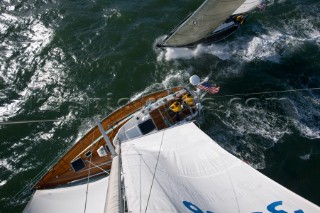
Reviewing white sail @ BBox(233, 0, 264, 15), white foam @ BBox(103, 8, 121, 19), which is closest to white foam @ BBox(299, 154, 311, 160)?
white sail @ BBox(233, 0, 264, 15)

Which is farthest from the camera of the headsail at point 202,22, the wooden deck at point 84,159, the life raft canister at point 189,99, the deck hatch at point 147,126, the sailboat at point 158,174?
the headsail at point 202,22

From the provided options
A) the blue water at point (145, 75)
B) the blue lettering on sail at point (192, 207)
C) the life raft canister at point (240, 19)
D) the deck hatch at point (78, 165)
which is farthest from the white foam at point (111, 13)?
the blue lettering on sail at point (192, 207)

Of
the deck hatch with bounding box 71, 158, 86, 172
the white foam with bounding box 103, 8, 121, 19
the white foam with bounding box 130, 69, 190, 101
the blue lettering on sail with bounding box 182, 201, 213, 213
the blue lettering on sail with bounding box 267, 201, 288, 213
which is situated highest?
the white foam with bounding box 103, 8, 121, 19

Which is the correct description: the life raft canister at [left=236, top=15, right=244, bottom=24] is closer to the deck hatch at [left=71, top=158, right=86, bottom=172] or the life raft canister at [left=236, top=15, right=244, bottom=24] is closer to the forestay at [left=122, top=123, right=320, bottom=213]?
the forestay at [left=122, top=123, right=320, bottom=213]

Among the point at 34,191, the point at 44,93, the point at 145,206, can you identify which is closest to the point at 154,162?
the point at 145,206

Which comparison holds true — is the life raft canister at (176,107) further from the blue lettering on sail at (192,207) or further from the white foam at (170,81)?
the blue lettering on sail at (192,207)

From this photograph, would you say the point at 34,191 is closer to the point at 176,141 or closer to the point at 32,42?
the point at 176,141

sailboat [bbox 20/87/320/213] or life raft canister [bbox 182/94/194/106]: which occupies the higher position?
life raft canister [bbox 182/94/194/106]
